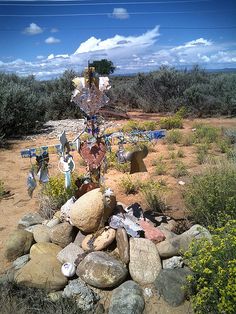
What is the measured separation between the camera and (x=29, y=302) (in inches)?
130

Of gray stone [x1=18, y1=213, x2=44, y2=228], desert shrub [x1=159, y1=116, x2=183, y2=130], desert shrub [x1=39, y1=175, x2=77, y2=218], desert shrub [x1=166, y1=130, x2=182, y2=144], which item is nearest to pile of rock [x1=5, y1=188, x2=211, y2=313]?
gray stone [x1=18, y1=213, x2=44, y2=228]

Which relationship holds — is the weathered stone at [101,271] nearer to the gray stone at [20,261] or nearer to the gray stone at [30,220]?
the gray stone at [20,261]

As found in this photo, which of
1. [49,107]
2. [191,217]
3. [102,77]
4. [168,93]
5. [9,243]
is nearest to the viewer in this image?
[102,77]

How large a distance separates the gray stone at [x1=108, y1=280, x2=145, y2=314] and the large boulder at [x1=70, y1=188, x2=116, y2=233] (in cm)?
78

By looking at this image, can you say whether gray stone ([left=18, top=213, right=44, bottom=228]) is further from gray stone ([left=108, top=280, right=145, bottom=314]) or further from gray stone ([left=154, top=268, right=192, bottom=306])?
gray stone ([left=154, top=268, right=192, bottom=306])

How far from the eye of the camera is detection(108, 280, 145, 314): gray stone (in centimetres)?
322

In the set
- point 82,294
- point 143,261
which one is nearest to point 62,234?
point 82,294

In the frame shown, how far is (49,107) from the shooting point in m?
16.5

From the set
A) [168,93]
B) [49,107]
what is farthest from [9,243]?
[168,93]

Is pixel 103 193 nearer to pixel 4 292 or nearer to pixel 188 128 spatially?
pixel 4 292

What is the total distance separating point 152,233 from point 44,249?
50.5 inches

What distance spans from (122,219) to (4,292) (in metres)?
1.47

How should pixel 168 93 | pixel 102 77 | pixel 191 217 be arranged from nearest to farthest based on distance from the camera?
pixel 102 77 < pixel 191 217 < pixel 168 93

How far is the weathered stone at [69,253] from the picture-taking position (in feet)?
12.8
